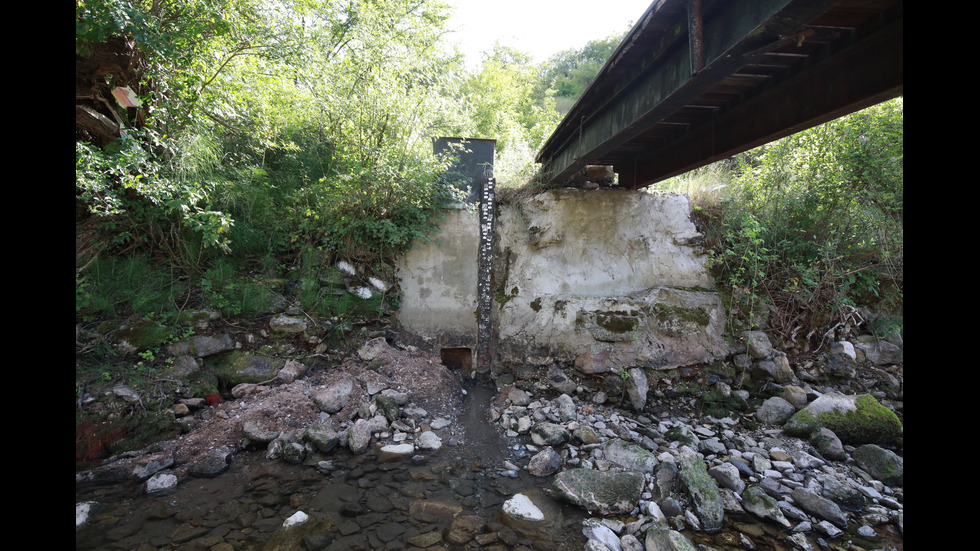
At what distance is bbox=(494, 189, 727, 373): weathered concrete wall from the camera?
6492mm

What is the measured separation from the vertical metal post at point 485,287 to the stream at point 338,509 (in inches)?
98.5

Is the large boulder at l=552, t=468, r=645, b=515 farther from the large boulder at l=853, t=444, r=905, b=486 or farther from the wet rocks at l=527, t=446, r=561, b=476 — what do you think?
the large boulder at l=853, t=444, r=905, b=486

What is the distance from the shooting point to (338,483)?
3941 millimetres

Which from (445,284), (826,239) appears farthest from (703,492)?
(826,239)

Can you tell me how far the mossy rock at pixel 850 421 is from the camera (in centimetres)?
472

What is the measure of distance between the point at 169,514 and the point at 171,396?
1.88 metres

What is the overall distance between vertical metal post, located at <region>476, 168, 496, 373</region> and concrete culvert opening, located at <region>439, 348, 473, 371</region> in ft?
0.73

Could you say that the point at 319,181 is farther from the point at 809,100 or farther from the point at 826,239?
the point at 826,239

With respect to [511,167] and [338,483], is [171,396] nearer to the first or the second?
[338,483]

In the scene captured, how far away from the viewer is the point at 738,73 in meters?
3.69

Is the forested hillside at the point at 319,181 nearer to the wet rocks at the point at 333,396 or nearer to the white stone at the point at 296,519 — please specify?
the wet rocks at the point at 333,396

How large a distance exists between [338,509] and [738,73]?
543 centimetres

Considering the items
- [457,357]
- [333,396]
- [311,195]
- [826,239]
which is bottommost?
[333,396]
